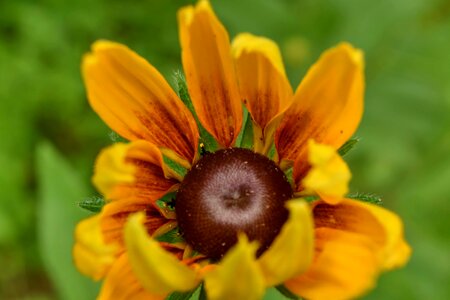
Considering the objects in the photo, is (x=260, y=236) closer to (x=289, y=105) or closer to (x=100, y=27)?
(x=289, y=105)

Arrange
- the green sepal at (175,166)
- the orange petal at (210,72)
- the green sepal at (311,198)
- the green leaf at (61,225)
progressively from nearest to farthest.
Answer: the orange petal at (210,72) → the green sepal at (311,198) → the green sepal at (175,166) → the green leaf at (61,225)

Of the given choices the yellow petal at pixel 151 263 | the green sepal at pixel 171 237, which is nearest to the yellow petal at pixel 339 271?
the yellow petal at pixel 151 263

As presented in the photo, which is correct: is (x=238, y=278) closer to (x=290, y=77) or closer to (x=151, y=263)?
(x=151, y=263)

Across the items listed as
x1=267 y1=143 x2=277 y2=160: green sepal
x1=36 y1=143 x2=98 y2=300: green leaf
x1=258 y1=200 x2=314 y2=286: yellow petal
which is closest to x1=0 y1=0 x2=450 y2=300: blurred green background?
x1=36 y1=143 x2=98 y2=300: green leaf

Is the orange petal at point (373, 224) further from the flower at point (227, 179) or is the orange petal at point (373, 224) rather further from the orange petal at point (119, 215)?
the orange petal at point (119, 215)

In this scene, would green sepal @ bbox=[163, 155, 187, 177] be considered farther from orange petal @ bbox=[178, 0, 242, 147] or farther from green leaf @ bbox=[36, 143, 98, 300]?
green leaf @ bbox=[36, 143, 98, 300]

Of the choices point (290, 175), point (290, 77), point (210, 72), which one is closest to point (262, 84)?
point (210, 72)

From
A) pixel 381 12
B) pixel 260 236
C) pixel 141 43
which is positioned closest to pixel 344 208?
pixel 260 236
